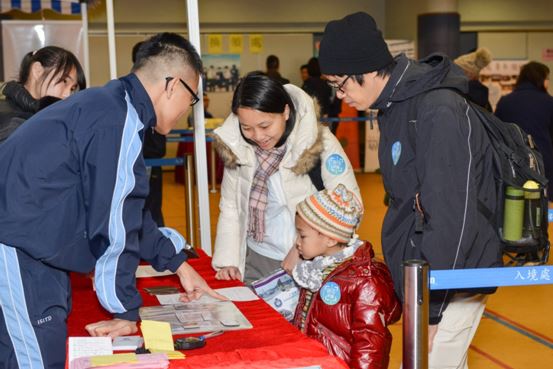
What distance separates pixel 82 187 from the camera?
7.09 ft

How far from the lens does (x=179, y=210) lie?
968 centimetres

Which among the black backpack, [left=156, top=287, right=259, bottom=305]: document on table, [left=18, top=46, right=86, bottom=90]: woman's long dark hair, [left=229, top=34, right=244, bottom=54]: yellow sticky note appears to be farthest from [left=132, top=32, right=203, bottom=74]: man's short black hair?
[left=229, top=34, right=244, bottom=54]: yellow sticky note

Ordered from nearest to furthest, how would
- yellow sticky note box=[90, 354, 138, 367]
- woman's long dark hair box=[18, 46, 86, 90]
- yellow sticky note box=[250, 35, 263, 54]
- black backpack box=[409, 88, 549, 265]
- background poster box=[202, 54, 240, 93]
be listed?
yellow sticky note box=[90, 354, 138, 367] → black backpack box=[409, 88, 549, 265] → woman's long dark hair box=[18, 46, 86, 90] → background poster box=[202, 54, 240, 93] → yellow sticky note box=[250, 35, 263, 54]

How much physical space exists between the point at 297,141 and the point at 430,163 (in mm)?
969

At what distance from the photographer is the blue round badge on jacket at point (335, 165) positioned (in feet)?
10.1

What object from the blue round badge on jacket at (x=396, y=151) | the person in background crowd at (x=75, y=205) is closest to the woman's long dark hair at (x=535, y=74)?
the blue round badge on jacket at (x=396, y=151)

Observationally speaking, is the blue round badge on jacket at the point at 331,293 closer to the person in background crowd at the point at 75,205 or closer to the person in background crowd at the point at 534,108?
the person in background crowd at the point at 75,205

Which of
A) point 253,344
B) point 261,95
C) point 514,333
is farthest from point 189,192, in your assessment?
point 253,344

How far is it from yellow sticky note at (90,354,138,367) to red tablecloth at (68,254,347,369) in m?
0.10

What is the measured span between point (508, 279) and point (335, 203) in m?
0.70

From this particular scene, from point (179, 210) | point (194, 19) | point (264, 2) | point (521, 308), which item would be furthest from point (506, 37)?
point (194, 19)

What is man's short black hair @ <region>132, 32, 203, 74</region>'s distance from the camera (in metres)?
2.33

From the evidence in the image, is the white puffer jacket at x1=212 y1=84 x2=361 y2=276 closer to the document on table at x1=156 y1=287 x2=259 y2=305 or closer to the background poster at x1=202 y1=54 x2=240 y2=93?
the document on table at x1=156 y1=287 x2=259 y2=305

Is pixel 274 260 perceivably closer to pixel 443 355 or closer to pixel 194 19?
pixel 443 355
